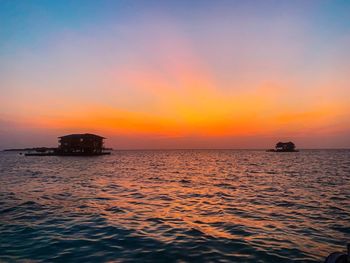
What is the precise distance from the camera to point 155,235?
39.5 feet

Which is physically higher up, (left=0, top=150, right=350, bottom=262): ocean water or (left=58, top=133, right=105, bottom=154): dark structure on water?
(left=58, top=133, right=105, bottom=154): dark structure on water

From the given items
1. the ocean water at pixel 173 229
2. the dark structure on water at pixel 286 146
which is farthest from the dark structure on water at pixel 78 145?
the dark structure on water at pixel 286 146

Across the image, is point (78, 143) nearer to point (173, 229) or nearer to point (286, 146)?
point (173, 229)

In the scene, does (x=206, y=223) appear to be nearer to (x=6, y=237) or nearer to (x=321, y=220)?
(x=321, y=220)

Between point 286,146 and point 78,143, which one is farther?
point 286,146

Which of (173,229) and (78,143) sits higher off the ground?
(78,143)

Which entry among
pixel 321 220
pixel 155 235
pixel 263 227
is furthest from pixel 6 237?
pixel 321 220

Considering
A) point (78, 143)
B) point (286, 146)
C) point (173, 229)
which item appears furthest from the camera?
point (286, 146)

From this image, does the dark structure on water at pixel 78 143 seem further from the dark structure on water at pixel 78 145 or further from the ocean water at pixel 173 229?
the ocean water at pixel 173 229

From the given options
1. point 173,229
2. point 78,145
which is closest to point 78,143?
point 78,145

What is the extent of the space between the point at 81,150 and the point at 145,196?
102 metres

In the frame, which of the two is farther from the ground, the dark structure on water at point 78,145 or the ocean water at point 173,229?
the dark structure on water at point 78,145

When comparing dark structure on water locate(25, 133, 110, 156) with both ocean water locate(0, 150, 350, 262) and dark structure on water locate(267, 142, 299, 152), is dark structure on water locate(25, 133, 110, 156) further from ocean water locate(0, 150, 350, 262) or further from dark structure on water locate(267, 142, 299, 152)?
dark structure on water locate(267, 142, 299, 152)

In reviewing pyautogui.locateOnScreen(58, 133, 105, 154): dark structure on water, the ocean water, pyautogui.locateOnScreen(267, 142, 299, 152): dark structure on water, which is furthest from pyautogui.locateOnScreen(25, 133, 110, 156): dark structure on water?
pyautogui.locateOnScreen(267, 142, 299, 152): dark structure on water
